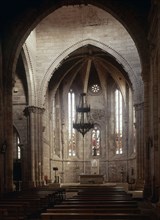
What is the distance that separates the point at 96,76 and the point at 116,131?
19.7 ft

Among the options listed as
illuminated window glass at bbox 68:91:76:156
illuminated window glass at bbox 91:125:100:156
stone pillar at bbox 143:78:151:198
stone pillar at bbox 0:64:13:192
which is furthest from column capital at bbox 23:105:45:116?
stone pillar at bbox 143:78:151:198

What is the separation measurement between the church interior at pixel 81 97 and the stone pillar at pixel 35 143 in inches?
3.0

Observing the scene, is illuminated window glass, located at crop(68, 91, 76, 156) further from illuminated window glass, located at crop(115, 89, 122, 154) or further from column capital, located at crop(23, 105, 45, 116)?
column capital, located at crop(23, 105, 45, 116)

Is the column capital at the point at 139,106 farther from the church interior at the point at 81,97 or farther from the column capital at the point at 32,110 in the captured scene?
the column capital at the point at 32,110

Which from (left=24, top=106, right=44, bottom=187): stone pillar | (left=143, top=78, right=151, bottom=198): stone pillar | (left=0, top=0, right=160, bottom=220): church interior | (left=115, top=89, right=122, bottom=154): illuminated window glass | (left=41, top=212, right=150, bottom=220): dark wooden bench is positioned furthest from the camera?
(left=115, top=89, right=122, bottom=154): illuminated window glass

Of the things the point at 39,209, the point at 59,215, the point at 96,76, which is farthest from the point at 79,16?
the point at 59,215

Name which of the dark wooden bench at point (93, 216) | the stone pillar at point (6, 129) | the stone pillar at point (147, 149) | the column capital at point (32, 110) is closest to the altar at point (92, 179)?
the column capital at point (32, 110)

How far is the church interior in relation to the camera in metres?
21.5

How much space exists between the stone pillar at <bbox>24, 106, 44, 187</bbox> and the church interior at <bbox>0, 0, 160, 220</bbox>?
0.08m

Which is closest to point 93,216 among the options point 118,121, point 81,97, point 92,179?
point 92,179

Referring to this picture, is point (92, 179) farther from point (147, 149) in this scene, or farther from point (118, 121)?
point (147, 149)

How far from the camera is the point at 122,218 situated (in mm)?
7551

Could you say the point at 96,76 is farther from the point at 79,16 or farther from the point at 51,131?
the point at 79,16

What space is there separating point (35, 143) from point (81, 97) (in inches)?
314
